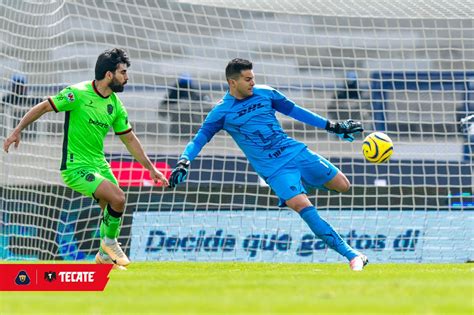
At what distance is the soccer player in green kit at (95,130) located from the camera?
873 centimetres

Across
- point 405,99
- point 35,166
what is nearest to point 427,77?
point 405,99

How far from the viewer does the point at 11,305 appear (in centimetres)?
475

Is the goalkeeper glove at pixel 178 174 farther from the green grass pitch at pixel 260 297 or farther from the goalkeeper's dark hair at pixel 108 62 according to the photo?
the green grass pitch at pixel 260 297

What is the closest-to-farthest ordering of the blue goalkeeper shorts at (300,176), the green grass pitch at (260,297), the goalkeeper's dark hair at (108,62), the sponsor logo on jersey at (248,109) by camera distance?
1. the green grass pitch at (260,297)
2. the blue goalkeeper shorts at (300,176)
3. the sponsor logo on jersey at (248,109)
4. the goalkeeper's dark hair at (108,62)

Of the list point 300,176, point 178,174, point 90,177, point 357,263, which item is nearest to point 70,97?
point 90,177

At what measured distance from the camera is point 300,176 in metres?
8.64

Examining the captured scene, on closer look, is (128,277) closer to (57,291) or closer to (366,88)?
(57,291)

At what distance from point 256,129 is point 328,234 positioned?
1.18m

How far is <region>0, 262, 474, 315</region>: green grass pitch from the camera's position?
433 cm

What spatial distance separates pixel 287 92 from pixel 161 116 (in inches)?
81.7

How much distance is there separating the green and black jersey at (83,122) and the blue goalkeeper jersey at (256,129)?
94 cm

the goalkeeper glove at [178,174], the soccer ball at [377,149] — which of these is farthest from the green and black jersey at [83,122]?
the soccer ball at [377,149]

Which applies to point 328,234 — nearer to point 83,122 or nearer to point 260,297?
point 83,122

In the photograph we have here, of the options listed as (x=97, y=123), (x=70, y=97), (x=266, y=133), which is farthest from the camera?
(x=97, y=123)
